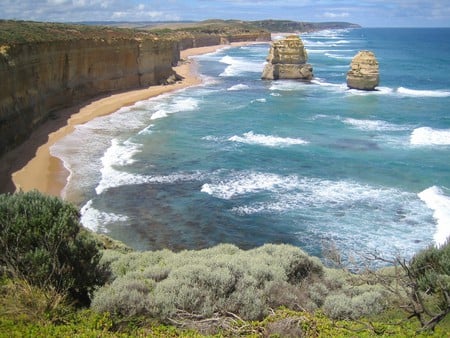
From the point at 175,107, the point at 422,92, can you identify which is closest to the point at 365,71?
the point at 422,92

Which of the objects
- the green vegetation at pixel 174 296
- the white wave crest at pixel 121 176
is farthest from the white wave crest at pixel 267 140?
the green vegetation at pixel 174 296

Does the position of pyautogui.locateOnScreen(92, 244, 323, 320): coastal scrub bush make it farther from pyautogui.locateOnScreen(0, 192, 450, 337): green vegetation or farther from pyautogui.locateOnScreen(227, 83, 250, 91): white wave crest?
pyautogui.locateOnScreen(227, 83, 250, 91): white wave crest

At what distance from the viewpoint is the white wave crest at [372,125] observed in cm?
3675

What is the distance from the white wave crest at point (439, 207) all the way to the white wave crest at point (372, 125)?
14219 mm

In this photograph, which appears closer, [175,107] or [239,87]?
[175,107]

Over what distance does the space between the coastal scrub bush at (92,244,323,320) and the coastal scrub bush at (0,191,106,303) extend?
51 centimetres

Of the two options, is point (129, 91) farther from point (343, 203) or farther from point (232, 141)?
point (343, 203)

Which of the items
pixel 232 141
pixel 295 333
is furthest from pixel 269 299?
pixel 232 141

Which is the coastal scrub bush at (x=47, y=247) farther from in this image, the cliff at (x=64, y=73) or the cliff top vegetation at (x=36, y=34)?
the cliff top vegetation at (x=36, y=34)

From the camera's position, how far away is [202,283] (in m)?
8.99

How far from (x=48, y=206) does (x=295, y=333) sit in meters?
4.80

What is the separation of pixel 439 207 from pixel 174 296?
1558 centimetres

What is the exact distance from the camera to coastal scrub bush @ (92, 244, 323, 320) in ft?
27.0

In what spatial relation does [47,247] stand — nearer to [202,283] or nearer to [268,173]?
[202,283]
